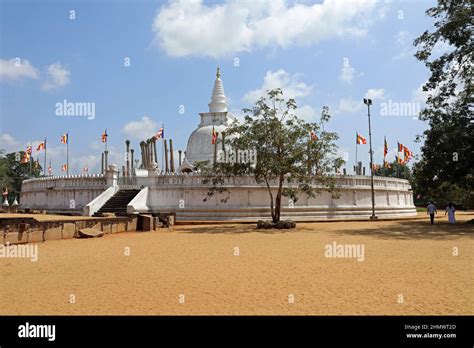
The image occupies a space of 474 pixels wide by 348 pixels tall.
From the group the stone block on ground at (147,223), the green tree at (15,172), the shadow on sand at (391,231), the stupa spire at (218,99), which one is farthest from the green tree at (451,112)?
the green tree at (15,172)

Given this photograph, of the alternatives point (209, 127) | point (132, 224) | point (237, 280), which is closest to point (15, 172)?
point (209, 127)

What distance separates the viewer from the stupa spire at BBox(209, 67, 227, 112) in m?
63.6

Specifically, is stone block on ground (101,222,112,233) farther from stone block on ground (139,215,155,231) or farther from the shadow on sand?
the shadow on sand

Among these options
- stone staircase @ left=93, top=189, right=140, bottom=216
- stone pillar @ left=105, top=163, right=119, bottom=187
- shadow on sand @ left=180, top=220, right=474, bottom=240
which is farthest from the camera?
stone pillar @ left=105, top=163, right=119, bottom=187

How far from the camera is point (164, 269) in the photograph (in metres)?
10.8

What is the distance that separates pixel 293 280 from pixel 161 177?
997 inches

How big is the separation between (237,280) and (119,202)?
24030 millimetres

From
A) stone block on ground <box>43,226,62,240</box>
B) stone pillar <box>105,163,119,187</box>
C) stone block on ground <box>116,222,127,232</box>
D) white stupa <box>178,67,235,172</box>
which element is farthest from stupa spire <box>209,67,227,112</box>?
stone block on ground <box>43,226,62,240</box>

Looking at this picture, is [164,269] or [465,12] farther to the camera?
[465,12]

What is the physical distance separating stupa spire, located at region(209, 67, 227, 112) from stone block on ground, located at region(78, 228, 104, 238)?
46098 mm

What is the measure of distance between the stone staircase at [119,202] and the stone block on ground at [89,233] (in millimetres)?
10185

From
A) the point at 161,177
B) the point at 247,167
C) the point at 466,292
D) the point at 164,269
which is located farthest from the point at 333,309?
the point at 161,177

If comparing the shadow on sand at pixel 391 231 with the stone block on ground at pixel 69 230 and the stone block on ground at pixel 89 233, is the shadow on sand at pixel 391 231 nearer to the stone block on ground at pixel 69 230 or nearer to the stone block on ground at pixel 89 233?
the stone block on ground at pixel 89 233
